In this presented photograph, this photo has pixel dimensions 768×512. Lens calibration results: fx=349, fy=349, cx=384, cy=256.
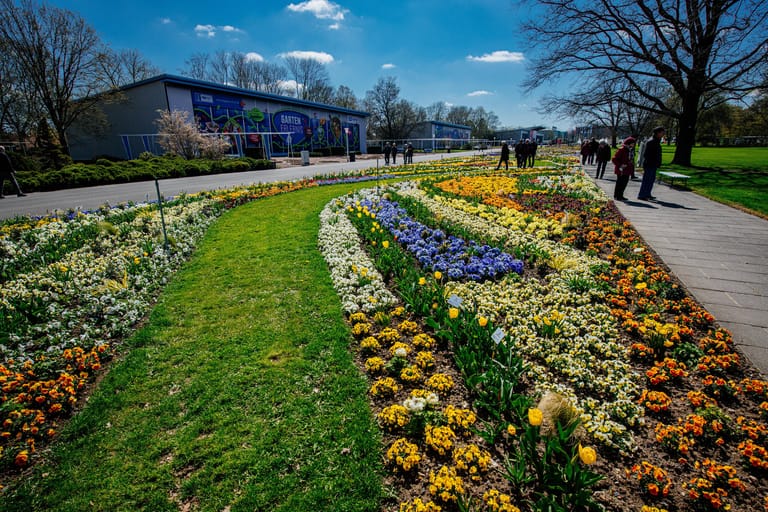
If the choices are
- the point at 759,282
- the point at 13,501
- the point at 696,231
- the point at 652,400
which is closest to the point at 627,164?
the point at 696,231

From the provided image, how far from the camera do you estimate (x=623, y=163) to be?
1005 centimetres

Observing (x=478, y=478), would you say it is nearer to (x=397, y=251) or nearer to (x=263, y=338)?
(x=263, y=338)

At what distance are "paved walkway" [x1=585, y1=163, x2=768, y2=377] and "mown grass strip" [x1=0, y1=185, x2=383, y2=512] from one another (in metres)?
3.67

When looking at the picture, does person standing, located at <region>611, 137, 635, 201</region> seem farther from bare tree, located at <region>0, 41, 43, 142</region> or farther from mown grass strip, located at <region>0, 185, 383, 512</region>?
bare tree, located at <region>0, 41, 43, 142</region>

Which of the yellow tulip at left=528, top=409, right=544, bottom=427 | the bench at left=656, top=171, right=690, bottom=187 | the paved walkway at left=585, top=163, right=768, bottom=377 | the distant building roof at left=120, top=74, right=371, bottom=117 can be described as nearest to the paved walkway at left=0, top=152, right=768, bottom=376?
the paved walkway at left=585, top=163, right=768, bottom=377

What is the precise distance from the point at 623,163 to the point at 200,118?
3557 centimetres

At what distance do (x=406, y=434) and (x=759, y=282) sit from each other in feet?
17.9

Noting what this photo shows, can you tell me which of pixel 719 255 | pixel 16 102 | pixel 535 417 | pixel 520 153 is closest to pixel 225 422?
pixel 535 417

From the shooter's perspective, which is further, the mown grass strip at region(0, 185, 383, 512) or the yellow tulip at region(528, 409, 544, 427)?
the mown grass strip at region(0, 185, 383, 512)

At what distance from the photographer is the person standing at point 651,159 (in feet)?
31.1

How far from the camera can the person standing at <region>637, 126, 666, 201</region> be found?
9.48m

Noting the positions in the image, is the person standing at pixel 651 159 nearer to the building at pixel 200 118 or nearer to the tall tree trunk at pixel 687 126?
the tall tree trunk at pixel 687 126

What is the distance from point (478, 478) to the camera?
86.0 inches

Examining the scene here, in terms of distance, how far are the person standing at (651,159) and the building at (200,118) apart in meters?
28.2
